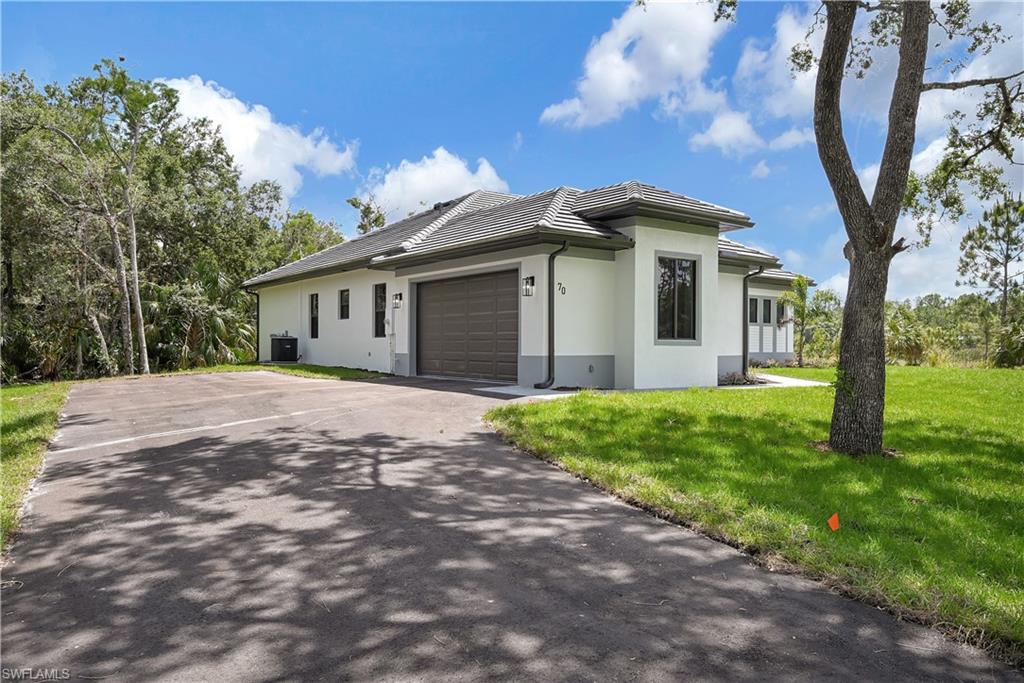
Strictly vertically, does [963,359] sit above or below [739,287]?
below

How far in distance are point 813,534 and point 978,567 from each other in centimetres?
87

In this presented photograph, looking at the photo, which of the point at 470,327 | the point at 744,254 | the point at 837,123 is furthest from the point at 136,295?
the point at 837,123

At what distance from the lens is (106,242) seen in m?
20.7

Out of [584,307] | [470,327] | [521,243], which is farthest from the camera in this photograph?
[470,327]

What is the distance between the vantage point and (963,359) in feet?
75.3

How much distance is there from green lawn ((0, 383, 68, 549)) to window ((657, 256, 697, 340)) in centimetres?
1069

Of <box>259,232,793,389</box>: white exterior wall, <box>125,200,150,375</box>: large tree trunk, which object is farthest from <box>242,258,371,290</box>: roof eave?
<box>125,200,150,375</box>: large tree trunk

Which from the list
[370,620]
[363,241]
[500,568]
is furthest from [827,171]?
[363,241]

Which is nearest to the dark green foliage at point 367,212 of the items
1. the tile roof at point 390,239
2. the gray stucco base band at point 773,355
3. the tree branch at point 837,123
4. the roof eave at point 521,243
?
the tile roof at point 390,239

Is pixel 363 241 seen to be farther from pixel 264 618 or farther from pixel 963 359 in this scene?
pixel 963 359

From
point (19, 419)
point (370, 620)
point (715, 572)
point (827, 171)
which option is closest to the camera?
point (370, 620)

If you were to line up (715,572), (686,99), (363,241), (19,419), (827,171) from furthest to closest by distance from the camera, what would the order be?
1. (363,241)
2. (686,99)
3. (19,419)
4. (827,171)
5. (715,572)

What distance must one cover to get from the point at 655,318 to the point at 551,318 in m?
2.35

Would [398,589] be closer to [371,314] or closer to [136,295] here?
[371,314]
